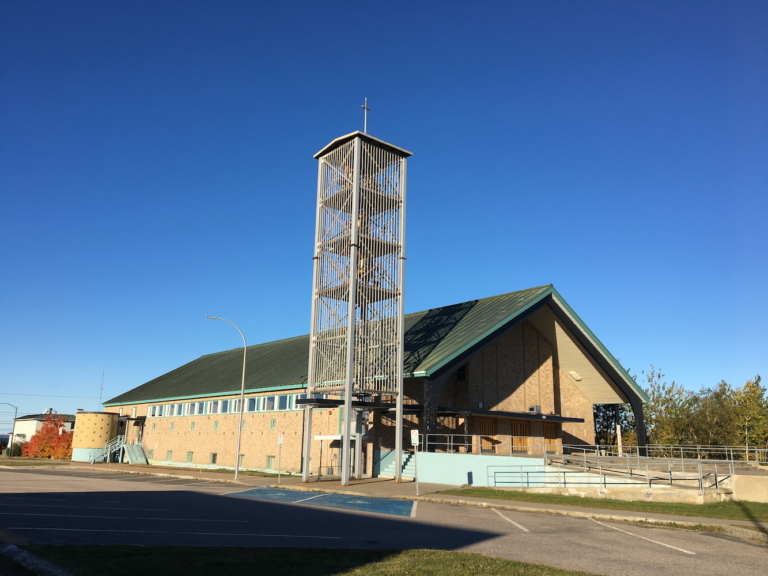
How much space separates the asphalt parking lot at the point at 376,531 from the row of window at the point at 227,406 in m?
13.5

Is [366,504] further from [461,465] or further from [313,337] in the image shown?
[313,337]

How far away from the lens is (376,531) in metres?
14.2

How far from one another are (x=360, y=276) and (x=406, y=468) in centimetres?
999

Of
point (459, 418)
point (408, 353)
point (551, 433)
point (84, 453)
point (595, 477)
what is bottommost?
point (84, 453)

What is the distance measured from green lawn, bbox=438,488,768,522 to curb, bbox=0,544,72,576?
15.5 m

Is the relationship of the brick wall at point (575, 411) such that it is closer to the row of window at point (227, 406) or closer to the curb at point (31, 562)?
the row of window at point (227, 406)

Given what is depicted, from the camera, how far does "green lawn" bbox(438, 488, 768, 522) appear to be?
18.3m

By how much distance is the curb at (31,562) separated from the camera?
8.79 metres

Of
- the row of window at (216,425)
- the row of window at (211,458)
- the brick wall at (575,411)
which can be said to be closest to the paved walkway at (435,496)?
the row of window at (211,458)

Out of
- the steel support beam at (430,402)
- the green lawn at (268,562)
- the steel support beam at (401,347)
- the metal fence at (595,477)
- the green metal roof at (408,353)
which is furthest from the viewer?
the green metal roof at (408,353)

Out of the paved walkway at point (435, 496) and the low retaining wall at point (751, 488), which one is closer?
the paved walkway at point (435, 496)

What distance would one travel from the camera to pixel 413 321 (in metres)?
42.0

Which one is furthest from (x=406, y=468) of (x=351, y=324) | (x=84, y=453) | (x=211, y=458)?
(x=84, y=453)

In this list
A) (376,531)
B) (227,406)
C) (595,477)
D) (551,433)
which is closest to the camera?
(376,531)
